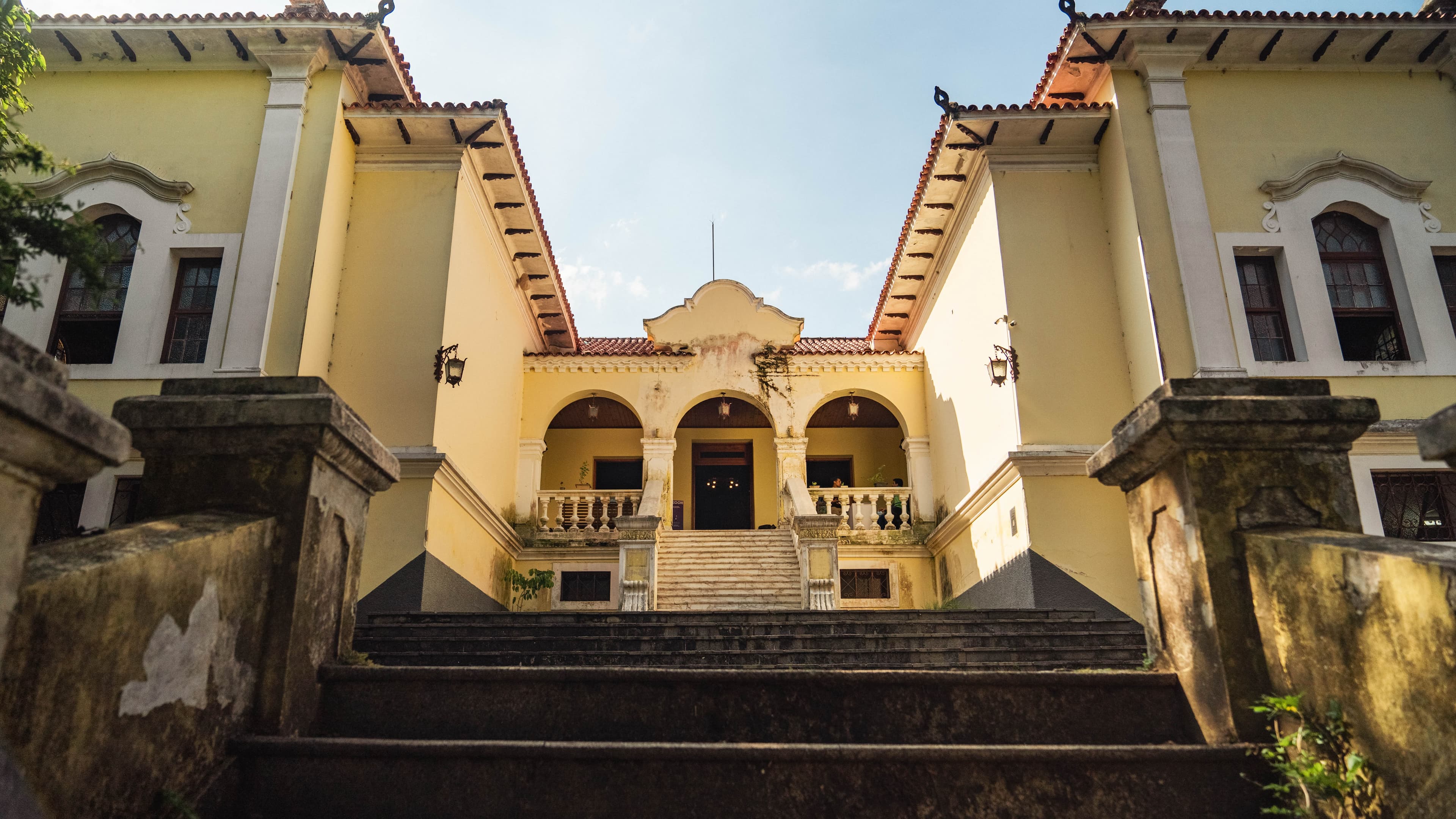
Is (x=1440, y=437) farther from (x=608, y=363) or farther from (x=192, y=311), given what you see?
(x=608, y=363)

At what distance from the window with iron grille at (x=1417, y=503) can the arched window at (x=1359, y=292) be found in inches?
57.3

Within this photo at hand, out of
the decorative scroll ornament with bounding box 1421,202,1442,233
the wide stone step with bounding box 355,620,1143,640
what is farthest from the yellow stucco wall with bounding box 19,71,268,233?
the decorative scroll ornament with bounding box 1421,202,1442,233

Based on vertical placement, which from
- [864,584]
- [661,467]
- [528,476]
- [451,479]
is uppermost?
[661,467]

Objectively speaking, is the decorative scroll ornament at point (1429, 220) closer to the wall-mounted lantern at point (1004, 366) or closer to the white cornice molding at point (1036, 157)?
the white cornice molding at point (1036, 157)

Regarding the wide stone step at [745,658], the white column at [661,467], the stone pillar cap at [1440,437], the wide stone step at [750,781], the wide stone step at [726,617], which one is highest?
the white column at [661,467]

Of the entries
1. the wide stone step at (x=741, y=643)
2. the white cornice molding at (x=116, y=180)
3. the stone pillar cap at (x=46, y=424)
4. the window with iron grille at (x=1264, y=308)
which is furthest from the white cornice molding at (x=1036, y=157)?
the stone pillar cap at (x=46, y=424)

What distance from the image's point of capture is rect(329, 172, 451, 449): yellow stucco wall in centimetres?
1138

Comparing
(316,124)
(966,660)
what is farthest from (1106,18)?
(316,124)

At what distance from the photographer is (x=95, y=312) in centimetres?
1123

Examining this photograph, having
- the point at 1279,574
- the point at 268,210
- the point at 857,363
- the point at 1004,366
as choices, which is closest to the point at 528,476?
the point at 857,363

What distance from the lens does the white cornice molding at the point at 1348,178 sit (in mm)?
11391

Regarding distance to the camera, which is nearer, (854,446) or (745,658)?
(745,658)

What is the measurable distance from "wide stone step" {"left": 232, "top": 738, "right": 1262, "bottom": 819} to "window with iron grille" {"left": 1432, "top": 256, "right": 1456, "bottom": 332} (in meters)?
10.7

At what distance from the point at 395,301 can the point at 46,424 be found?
9836 mm
